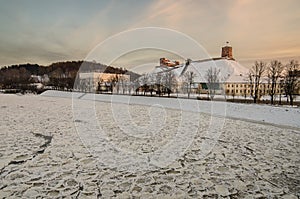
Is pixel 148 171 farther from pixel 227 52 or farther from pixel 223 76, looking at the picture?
pixel 227 52

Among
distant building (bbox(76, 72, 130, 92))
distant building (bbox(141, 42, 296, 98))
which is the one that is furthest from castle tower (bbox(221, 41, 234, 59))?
distant building (bbox(76, 72, 130, 92))

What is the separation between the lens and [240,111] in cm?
2120

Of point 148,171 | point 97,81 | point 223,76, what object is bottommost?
point 148,171

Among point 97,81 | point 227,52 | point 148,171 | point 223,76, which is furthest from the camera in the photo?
point 227,52

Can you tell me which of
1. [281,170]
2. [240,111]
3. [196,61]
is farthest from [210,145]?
[196,61]

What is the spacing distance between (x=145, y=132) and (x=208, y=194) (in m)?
6.53

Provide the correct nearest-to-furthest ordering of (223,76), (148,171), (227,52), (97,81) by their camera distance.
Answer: (148,171), (97,81), (223,76), (227,52)

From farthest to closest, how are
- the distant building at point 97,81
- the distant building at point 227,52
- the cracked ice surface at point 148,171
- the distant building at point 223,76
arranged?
the distant building at point 227,52 → the distant building at point 97,81 → the distant building at point 223,76 → the cracked ice surface at point 148,171

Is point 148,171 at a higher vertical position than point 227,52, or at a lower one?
lower

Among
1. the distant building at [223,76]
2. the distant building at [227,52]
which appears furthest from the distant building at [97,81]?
the distant building at [227,52]

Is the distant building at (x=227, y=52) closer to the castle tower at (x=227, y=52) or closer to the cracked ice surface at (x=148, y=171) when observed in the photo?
the castle tower at (x=227, y=52)

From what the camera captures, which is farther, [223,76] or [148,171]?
[223,76]

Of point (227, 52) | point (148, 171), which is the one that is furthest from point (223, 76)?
point (148, 171)

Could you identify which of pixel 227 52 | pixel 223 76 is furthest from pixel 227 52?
pixel 223 76
